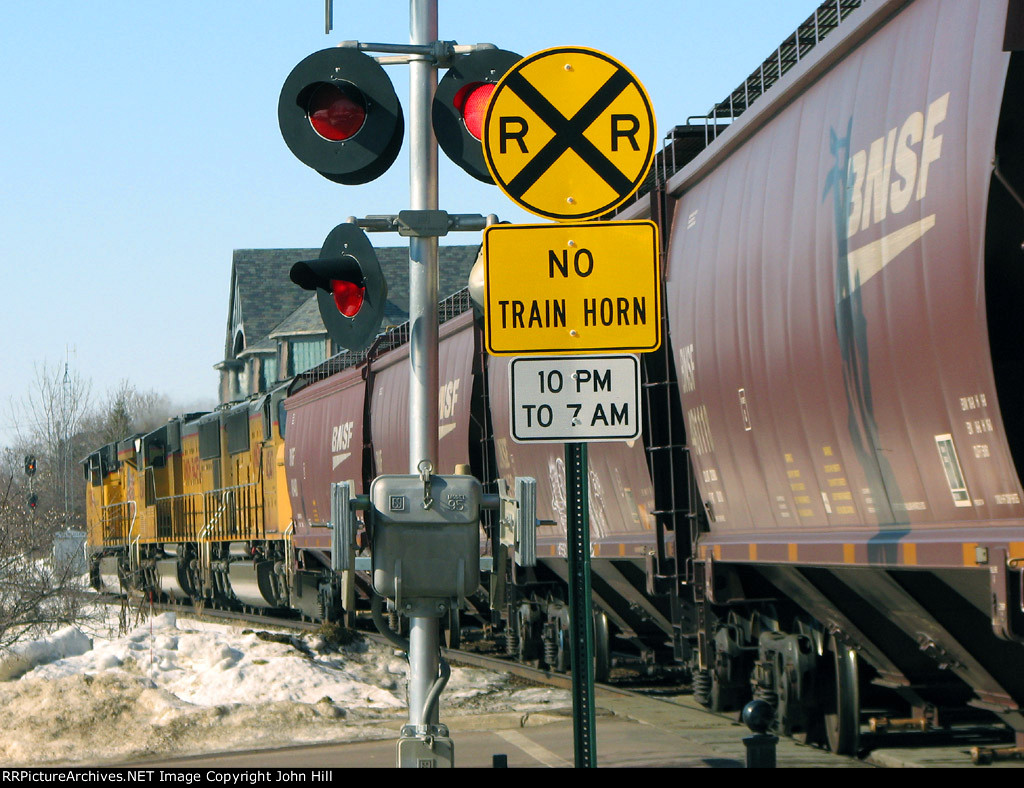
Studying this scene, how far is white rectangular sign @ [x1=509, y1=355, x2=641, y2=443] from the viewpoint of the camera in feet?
15.5

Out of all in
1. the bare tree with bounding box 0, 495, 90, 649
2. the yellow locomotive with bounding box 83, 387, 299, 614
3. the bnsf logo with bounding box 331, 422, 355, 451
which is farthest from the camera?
the yellow locomotive with bounding box 83, 387, 299, 614

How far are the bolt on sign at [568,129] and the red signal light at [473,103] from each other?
1076 mm

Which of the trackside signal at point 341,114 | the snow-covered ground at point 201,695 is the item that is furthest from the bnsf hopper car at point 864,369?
the snow-covered ground at point 201,695

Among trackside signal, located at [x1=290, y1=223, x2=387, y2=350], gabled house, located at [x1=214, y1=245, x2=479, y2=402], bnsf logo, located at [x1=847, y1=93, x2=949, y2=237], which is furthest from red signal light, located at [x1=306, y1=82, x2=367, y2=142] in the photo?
gabled house, located at [x1=214, y1=245, x2=479, y2=402]

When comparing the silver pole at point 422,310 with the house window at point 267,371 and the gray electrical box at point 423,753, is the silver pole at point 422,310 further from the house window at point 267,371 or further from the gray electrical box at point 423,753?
the house window at point 267,371

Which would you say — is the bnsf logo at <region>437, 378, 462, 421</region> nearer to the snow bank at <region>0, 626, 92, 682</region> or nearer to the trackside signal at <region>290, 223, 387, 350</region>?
the snow bank at <region>0, 626, 92, 682</region>

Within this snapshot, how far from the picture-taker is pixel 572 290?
4.79 meters

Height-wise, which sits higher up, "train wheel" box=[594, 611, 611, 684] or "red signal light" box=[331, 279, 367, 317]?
"red signal light" box=[331, 279, 367, 317]

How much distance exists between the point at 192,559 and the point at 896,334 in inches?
1087

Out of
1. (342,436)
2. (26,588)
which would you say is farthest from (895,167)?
(342,436)

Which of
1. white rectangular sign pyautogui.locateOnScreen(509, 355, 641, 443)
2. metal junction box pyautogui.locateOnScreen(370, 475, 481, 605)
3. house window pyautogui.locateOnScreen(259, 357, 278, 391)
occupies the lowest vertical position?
metal junction box pyautogui.locateOnScreen(370, 475, 481, 605)

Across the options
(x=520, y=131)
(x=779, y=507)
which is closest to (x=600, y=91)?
(x=520, y=131)

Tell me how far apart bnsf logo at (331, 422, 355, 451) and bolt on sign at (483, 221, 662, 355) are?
16.5m

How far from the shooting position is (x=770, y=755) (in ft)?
16.8
